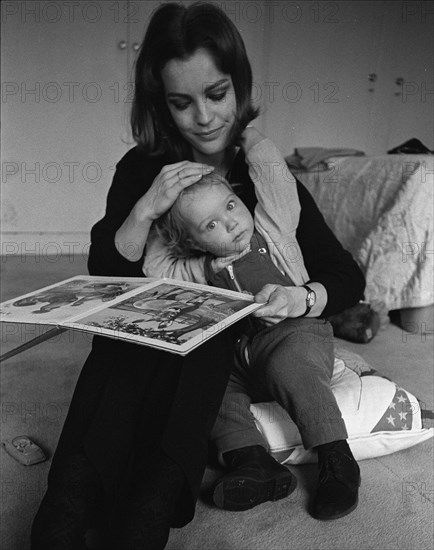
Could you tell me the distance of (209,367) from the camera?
1.07 meters

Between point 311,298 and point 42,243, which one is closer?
point 311,298

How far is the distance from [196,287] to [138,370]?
0.64 ft

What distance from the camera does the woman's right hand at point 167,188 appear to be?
1.23 m

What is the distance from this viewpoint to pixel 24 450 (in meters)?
1.31

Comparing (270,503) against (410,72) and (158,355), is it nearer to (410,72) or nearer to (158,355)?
(158,355)

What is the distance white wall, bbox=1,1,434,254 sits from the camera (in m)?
3.77

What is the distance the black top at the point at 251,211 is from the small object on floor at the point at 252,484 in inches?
13.4

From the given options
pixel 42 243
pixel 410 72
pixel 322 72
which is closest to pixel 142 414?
pixel 42 243

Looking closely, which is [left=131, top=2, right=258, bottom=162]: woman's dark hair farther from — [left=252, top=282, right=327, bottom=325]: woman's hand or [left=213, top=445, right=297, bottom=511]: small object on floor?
[left=213, top=445, right=297, bottom=511]: small object on floor

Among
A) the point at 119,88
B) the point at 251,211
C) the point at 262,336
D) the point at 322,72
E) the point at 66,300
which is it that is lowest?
the point at 262,336

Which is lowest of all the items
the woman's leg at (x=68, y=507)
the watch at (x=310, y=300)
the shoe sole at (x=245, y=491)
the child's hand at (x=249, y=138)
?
the shoe sole at (x=245, y=491)

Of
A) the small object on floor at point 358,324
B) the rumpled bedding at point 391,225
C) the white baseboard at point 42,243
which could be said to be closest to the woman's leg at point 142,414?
the small object on floor at point 358,324

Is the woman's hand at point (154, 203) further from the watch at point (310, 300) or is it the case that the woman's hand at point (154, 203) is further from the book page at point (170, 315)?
the watch at point (310, 300)

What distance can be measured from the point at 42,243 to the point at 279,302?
310 centimetres
